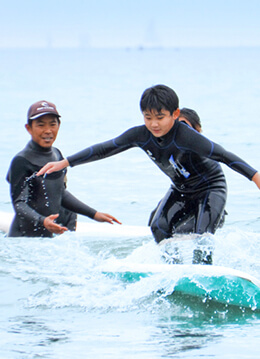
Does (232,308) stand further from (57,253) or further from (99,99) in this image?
(99,99)

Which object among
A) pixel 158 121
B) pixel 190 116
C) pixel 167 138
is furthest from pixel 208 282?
pixel 190 116

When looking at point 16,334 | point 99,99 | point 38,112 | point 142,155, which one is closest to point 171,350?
point 16,334

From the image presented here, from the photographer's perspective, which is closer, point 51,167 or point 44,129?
point 51,167

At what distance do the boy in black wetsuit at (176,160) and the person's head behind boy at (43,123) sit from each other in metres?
0.82

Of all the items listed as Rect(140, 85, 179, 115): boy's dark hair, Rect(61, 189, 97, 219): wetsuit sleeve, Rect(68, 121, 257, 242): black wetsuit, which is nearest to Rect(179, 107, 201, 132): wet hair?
Rect(68, 121, 257, 242): black wetsuit

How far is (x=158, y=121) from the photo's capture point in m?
5.25

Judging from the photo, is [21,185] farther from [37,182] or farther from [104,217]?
[104,217]

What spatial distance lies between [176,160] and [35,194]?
143cm

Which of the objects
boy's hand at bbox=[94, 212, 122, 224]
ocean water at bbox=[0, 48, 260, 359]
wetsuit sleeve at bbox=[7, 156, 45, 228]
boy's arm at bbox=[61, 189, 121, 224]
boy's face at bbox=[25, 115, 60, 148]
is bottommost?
ocean water at bbox=[0, 48, 260, 359]

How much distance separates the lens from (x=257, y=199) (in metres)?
10.4

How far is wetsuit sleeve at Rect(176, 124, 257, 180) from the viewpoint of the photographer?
5.13 metres

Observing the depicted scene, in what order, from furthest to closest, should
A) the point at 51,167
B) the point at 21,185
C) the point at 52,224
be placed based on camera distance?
the point at 21,185
the point at 52,224
the point at 51,167

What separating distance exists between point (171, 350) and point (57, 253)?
8.55 ft

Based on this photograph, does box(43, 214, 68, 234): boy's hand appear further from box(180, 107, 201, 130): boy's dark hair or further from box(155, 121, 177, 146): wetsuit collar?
box(180, 107, 201, 130): boy's dark hair
